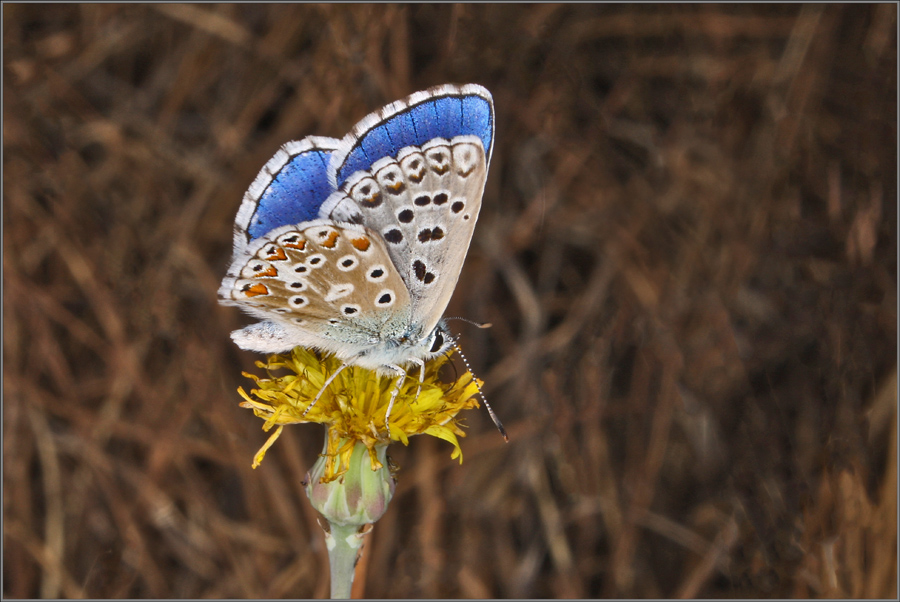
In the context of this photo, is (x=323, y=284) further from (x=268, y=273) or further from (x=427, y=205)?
(x=427, y=205)

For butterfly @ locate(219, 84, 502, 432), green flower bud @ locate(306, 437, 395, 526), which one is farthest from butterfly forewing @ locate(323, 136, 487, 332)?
green flower bud @ locate(306, 437, 395, 526)

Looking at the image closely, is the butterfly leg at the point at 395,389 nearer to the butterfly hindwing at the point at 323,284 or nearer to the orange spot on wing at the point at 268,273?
the butterfly hindwing at the point at 323,284

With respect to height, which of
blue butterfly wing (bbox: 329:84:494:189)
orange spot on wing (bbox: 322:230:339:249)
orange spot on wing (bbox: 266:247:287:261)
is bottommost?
orange spot on wing (bbox: 266:247:287:261)

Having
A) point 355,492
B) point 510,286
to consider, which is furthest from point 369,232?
point 510,286

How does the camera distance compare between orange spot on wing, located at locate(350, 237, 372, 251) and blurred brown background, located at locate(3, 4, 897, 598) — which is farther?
blurred brown background, located at locate(3, 4, 897, 598)

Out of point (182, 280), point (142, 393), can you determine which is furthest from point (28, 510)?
point (182, 280)

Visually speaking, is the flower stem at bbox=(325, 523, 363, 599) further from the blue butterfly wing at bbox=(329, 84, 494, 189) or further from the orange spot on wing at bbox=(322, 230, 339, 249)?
the blue butterfly wing at bbox=(329, 84, 494, 189)

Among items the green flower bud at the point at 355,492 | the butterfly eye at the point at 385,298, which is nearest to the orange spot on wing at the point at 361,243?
the butterfly eye at the point at 385,298
